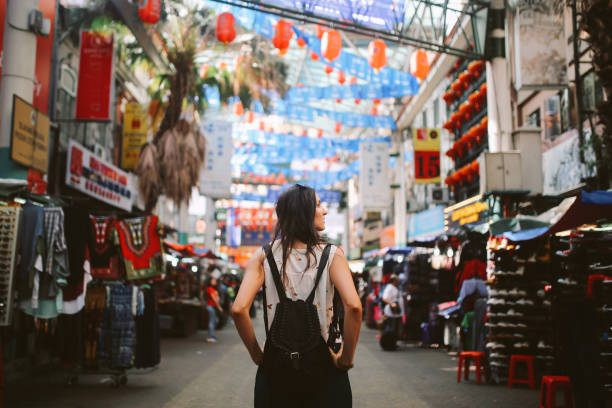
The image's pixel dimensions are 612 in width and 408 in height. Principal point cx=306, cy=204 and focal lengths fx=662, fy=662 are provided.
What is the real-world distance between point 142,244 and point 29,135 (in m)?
2.93

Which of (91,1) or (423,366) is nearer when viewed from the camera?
(423,366)

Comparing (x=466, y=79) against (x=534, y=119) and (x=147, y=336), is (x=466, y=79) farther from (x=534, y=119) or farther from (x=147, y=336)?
(x=147, y=336)

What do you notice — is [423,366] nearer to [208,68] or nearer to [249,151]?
[208,68]

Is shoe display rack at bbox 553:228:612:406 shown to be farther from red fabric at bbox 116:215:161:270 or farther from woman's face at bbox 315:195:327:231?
red fabric at bbox 116:215:161:270

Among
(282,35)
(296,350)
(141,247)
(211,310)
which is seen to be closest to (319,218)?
(296,350)

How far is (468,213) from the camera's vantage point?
69.1ft

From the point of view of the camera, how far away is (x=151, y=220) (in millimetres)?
10164

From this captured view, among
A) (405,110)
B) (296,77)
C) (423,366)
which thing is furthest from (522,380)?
(296,77)

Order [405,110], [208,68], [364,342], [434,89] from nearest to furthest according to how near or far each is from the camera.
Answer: [364,342] < [208,68] < [434,89] < [405,110]

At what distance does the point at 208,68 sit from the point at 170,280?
286 inches

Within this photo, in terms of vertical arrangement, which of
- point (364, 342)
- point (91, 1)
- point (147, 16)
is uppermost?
point (91, 1)

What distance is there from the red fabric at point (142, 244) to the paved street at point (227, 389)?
1.84 m

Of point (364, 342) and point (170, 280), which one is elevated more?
point (170, 280)

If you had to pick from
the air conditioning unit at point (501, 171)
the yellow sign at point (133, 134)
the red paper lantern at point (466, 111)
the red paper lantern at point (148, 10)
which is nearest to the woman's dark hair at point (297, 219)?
the red paper lantern at point (148, 10)
